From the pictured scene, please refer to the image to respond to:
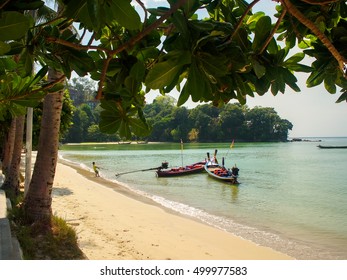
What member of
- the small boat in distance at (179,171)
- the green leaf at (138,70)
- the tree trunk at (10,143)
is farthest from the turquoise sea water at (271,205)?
the green leaf at (138,70)

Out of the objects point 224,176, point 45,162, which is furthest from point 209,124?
point 45,162

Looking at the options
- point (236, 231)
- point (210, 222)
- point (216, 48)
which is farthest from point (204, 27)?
point (210, 222)

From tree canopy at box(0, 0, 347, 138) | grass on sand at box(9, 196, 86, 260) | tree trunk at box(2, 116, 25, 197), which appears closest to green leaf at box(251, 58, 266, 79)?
tree canopy at box(0, 0, 347, 138)

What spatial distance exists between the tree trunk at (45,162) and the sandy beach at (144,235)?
1105mm

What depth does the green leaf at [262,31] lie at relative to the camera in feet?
3.85

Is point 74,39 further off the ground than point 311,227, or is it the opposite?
point 74,39

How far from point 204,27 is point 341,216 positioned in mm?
12965

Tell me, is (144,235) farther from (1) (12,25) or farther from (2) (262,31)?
(1) (12,25)

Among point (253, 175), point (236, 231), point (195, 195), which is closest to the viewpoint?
point (236, 231)

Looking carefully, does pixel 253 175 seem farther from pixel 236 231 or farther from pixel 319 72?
pixel 319 72

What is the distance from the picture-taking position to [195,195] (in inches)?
612

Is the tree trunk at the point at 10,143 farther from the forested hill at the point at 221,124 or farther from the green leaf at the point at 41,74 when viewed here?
the forested hill at the point at 221,124

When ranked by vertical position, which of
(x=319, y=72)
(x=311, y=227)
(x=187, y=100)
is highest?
(x=319, y=72)

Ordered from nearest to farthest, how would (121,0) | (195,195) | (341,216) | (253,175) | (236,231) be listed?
(121,0)
(236,231)
(341,216)
(195,195)
(253,175)
